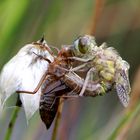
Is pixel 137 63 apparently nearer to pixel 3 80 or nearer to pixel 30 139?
pixel 30 139

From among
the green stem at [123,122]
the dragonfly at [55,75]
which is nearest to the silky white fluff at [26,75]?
the dragonfly at [55,75]

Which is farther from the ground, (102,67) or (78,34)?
(78,34)

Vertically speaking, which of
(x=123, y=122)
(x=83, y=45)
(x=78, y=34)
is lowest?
(x=123, y=122)

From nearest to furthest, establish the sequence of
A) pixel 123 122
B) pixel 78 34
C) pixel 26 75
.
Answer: pixel 26 75
pixel 123 122
pixel 78 34

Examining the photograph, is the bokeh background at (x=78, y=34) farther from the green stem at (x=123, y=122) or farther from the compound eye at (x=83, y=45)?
the compound eye at (x=83, y=45)

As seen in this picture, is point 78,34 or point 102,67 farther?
point 78,34

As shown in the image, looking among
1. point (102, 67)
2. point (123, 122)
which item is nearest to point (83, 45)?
point (102, 67)

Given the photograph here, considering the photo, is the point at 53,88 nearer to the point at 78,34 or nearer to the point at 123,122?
the point at 123,122

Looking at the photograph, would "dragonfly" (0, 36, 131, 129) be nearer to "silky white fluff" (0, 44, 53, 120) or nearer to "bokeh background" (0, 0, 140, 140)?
"silky white fluff" (0, 44, 53, 120)
